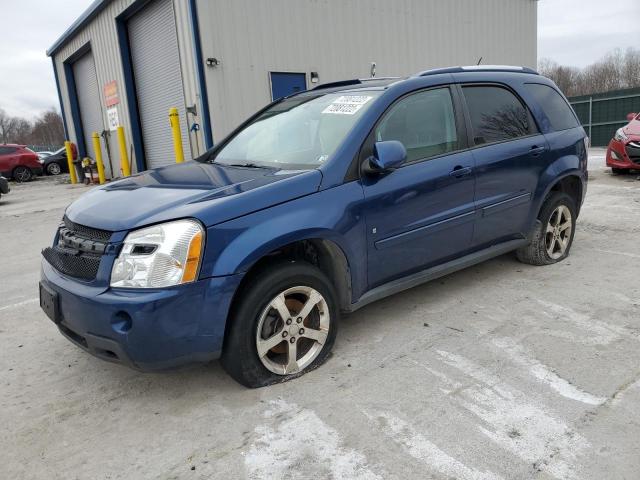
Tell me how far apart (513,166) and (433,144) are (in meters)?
0.86

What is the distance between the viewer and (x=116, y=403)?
2.81 meters

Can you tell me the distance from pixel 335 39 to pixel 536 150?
31.4 ft

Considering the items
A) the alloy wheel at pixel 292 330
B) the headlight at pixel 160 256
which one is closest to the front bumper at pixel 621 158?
the alloy wheel at pixel 292 330

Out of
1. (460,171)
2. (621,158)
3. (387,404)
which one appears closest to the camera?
(387,404)

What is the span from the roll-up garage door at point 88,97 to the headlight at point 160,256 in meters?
16.0

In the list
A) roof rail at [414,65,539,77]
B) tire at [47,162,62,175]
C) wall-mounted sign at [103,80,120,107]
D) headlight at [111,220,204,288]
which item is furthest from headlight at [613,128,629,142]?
tire at [47,162,62,175]

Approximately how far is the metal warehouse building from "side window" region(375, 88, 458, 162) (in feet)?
26.7

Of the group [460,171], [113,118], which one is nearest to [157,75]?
[113,118]

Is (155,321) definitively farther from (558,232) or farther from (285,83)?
(285,83)

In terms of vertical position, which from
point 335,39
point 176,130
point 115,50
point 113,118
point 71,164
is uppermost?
point 115,50

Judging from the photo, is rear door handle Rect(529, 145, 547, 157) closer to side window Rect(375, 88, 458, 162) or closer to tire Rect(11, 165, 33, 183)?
side window Rect(375, 88, 458, 162)

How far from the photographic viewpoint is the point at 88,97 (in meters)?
18.5

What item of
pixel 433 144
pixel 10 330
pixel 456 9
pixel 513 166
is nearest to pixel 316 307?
pixel 433 144

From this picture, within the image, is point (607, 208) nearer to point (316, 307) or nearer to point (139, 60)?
point (316, 307)
